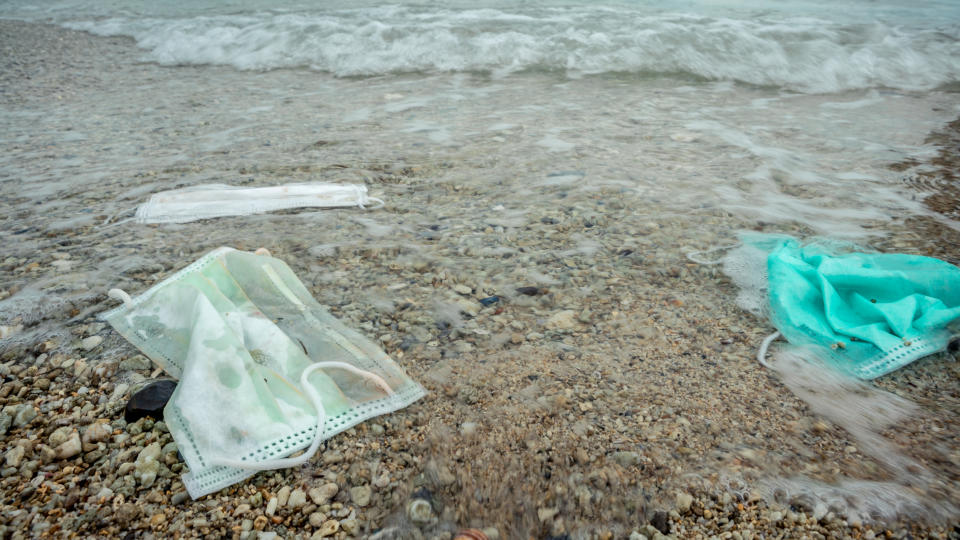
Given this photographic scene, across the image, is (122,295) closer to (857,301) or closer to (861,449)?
(861,449)

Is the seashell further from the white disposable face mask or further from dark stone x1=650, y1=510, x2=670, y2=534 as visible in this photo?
the white disposable face mask

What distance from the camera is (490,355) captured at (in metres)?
2.47

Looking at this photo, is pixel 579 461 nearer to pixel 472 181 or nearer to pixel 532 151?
pixel 472 181

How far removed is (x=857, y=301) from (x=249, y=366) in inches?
111

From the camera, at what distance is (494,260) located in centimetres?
323

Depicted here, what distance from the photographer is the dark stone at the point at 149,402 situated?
6.64ft

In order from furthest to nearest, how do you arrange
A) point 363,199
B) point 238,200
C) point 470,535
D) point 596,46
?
point 596,46 < point 363,199 < point 238,200 < point 470,535

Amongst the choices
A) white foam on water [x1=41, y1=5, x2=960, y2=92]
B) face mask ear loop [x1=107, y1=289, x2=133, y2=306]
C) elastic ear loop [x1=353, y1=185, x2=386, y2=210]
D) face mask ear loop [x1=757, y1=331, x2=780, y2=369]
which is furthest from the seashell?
white foam on water [x1=41, y1=5, x2=960, y2=92]

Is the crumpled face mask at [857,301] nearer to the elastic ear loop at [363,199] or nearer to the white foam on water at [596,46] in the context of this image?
the elastic ear loop at [363,199]

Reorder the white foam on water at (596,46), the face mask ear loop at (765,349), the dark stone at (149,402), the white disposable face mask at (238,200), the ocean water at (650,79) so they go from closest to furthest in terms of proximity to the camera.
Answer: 1. the dark stone at (149,402)
2. the face mask ear loop at (765,349)
3. the white disposable face mask at (238,200)
4. the ocean water at (650,79)
5. the white foam on water at (596,46)

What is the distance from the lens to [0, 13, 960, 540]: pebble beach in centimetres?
173

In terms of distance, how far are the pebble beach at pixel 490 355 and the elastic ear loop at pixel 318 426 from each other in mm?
43

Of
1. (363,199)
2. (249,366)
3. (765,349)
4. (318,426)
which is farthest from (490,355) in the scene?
(363,199)

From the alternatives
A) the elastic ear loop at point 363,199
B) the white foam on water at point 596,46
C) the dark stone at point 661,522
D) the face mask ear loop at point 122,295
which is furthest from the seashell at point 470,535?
the white foam on water at point 596,46
